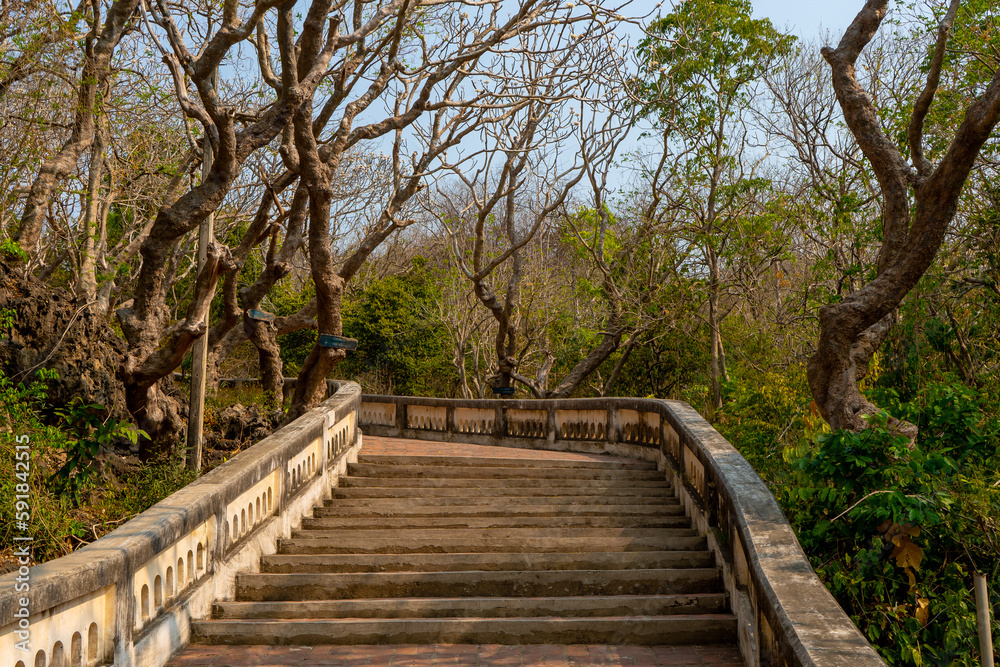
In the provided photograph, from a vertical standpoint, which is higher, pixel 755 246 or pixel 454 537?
pixel 755 246

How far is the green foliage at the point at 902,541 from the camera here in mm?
4953

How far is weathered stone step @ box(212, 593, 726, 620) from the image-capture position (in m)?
5.77

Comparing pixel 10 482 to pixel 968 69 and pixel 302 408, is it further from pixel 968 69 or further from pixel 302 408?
pixel 968 69

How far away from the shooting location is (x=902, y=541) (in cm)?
514

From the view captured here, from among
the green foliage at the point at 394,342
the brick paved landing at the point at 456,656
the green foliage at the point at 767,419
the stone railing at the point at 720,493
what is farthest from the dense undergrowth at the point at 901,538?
Result: the green foliage at the point at 394,342

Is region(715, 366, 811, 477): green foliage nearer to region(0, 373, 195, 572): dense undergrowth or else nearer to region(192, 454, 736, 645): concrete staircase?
region(192, 454, 736, 645): concrete staircase

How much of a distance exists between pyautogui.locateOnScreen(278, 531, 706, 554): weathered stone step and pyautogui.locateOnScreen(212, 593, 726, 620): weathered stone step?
1.06m

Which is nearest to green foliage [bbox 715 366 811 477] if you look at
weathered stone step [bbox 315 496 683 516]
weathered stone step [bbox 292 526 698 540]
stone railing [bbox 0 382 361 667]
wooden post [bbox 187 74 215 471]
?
weathered stone step [bbox 315 496 683 516]

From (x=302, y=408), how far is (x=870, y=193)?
33.9 ft

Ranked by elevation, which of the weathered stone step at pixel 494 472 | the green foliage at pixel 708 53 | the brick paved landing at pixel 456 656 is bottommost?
the brick paved landing at pixel 456 656

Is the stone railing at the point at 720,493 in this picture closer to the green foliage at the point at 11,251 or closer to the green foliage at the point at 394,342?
the green foliage at the point at 11,251

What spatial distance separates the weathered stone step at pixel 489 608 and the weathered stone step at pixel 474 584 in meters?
0.31

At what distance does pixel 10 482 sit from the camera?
19.7ft

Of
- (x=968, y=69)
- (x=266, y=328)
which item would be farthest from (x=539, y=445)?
(x=968, y=69)
